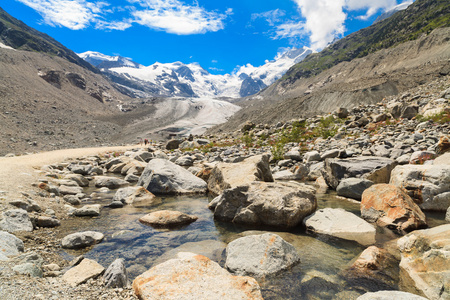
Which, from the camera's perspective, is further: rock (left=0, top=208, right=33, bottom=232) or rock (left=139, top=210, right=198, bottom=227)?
rock (left=139, top=210, right=198, bottom=227)

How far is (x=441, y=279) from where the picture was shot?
3.94 m

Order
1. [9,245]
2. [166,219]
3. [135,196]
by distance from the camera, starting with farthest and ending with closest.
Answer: [135,196] < [166,219] < [9,245]

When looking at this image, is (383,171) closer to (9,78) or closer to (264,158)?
(264,158)

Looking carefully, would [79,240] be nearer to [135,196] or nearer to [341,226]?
[135,196]

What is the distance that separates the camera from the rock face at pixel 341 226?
660 centimetres

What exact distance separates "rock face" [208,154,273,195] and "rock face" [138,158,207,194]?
96 centimetres

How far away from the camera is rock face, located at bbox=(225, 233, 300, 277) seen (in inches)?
193

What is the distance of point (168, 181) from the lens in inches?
497

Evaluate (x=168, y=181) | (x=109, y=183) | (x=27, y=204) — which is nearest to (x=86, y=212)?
(x=27, y=204)

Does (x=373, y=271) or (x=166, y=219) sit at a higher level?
(x=373, y=271)

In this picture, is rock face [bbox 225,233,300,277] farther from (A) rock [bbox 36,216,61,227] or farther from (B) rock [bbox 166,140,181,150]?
(B) rock [bbox 166,140,181,150]

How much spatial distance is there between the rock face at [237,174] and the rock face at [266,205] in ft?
7.29

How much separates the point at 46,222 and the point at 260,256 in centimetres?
672

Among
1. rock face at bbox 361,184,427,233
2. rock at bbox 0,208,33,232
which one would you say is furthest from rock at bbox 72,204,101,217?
rock face at bbox 361,184,427,233
